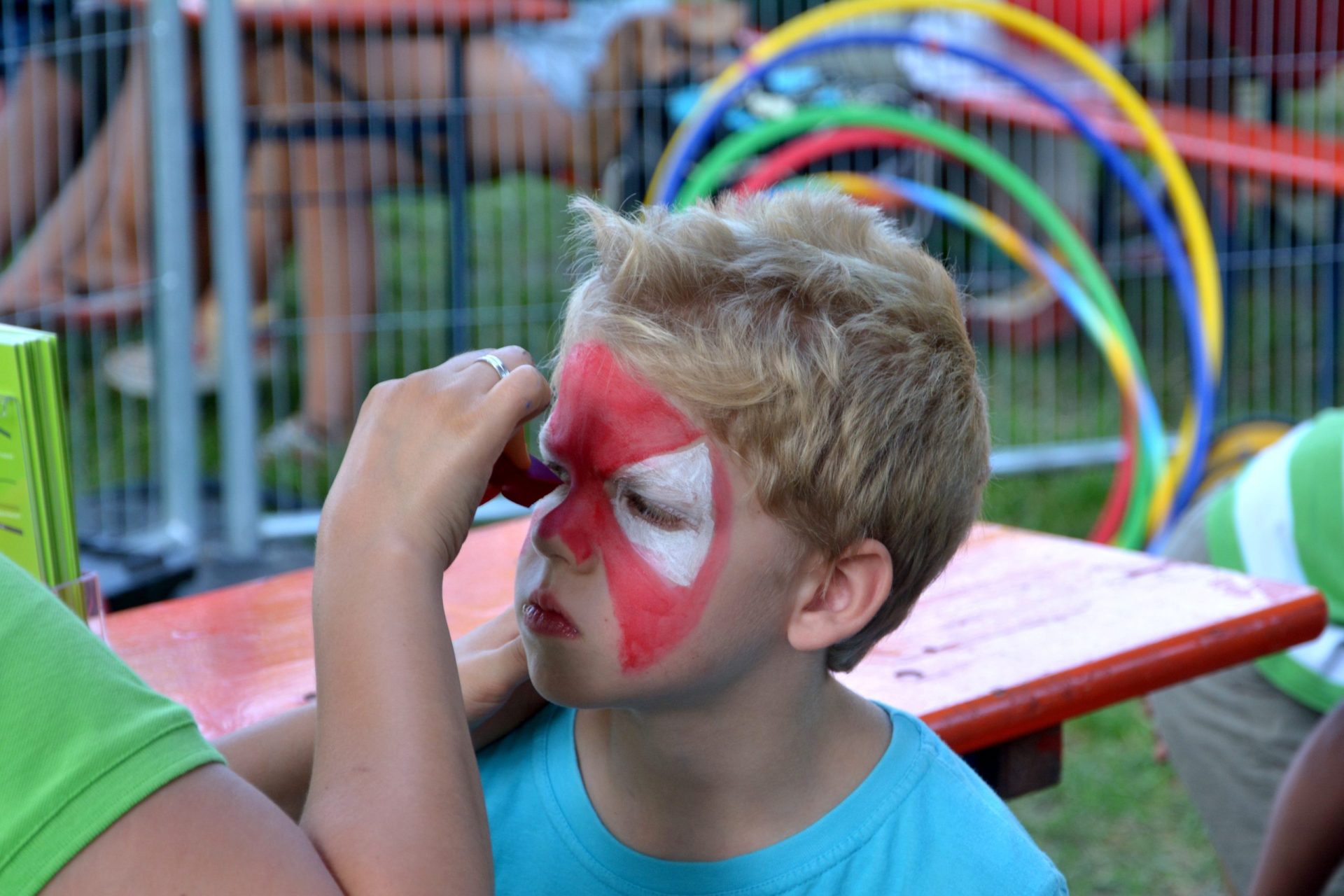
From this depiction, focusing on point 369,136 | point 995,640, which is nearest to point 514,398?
point 995,640

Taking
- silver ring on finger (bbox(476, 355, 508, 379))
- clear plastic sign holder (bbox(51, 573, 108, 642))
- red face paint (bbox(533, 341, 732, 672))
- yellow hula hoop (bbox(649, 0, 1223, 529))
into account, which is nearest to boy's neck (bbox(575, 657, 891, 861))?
red face paint (bbox(533, 341, 732, 672))

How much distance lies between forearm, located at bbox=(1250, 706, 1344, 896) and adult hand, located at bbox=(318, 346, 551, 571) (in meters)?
1.48

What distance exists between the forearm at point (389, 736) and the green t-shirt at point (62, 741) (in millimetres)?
111

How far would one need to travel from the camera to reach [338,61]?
13.8 ft

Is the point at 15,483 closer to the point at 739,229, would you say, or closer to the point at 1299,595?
the point at 739,229

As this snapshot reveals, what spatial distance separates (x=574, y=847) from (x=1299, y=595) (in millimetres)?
1069

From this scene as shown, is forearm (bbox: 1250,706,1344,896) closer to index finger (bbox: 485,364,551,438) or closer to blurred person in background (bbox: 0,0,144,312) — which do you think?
index finger (bbox: 485,364,551,438)

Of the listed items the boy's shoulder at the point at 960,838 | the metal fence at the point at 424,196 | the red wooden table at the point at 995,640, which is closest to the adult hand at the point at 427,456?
the boy's shoulder at the point at 960,838

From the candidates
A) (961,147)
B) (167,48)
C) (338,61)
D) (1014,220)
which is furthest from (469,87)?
(1014,220)

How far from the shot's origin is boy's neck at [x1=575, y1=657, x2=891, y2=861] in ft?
4.15

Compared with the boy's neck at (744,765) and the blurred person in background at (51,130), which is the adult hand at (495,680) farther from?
the blurred person in background at (51,130)

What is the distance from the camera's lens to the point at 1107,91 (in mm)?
4445

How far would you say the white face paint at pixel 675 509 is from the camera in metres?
1.19

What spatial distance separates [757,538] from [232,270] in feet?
10.0
